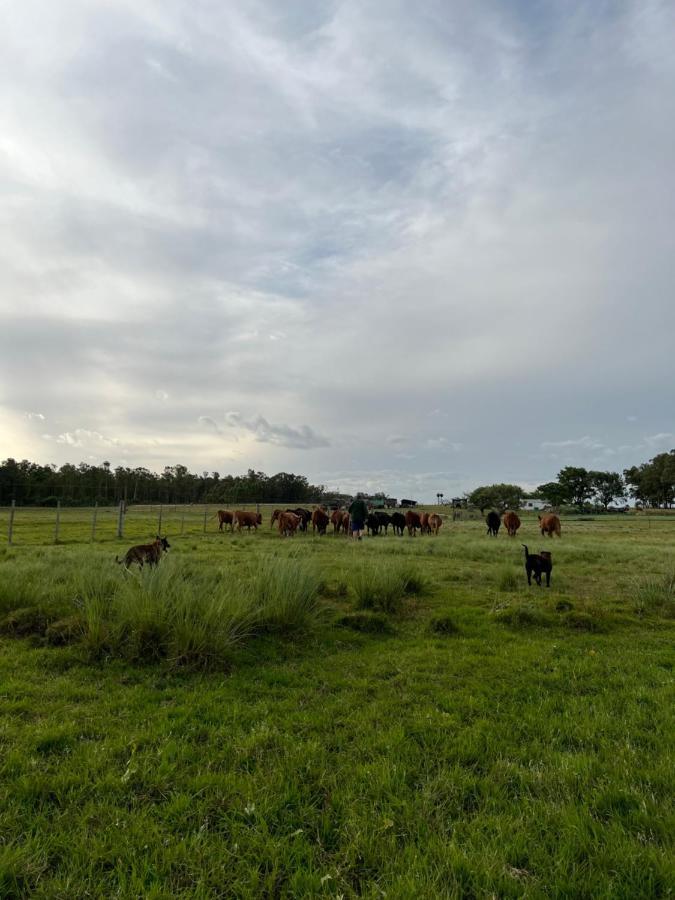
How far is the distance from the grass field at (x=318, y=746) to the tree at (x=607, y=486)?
121 meters

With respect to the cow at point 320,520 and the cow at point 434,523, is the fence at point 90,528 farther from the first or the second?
the cow at point 434,523

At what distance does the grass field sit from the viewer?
285 cm

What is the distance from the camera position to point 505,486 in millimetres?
103125

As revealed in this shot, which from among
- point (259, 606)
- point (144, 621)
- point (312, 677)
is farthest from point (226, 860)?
point (259, 606)

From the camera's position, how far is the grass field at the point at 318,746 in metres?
2.85

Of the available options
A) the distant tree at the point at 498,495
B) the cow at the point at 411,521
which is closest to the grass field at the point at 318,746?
the cow at the point at 411,521

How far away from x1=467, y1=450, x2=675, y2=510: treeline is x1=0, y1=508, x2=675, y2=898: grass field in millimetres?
94828

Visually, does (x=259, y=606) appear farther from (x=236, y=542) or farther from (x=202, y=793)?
(x=236, y=542)

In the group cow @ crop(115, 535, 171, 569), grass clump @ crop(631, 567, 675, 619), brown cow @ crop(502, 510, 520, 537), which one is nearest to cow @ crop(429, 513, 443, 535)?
brown cow @ crop(502, 510, 520, 537)

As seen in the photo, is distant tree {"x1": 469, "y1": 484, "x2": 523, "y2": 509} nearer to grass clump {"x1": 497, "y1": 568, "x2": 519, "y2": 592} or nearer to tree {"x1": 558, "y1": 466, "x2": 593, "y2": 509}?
tree {"x1": 558, "y1": 466, "x2": 593, "y2": 509}

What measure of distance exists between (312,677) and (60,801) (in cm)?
306

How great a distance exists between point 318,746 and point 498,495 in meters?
101

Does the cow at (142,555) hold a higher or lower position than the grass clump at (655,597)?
higher

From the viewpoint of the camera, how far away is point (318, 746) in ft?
13.9
